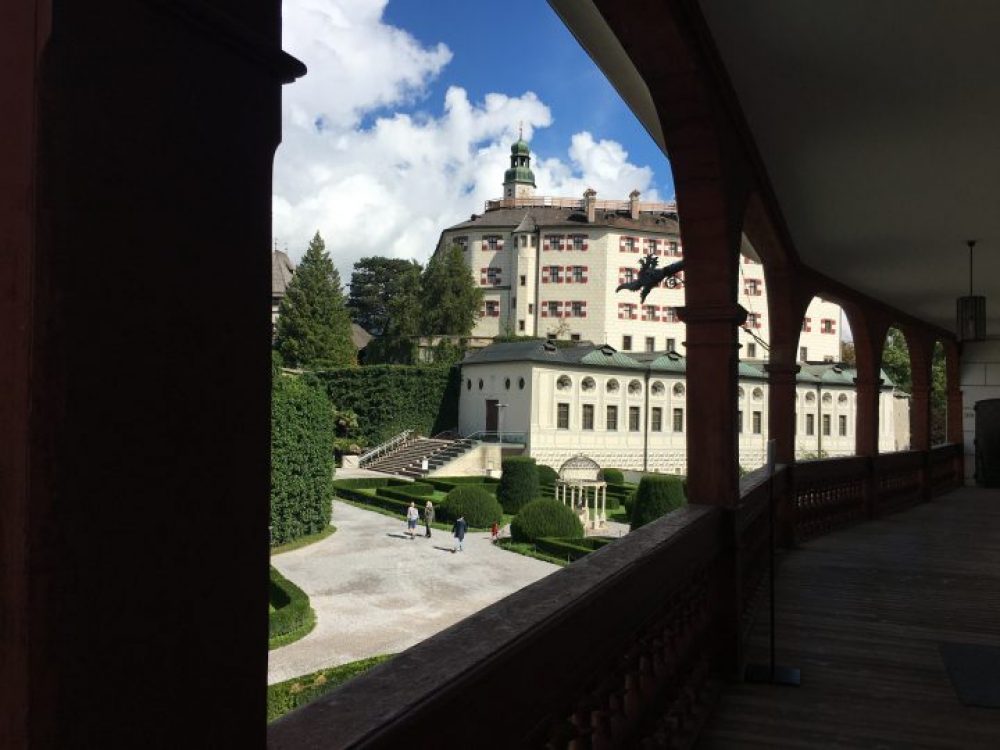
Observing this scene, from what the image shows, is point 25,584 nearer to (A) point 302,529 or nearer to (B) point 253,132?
(B) point 253,132

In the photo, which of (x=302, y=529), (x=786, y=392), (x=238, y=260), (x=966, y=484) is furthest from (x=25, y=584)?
(x=302, y=529)

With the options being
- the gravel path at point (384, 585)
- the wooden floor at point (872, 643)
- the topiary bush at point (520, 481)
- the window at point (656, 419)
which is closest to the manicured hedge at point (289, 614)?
the gravel path at point (384, 585)

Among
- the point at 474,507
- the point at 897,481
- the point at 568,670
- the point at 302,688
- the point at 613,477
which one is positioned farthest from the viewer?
the point at 613,477

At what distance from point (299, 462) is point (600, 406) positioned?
771 inches

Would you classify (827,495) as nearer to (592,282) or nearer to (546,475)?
(546,475)

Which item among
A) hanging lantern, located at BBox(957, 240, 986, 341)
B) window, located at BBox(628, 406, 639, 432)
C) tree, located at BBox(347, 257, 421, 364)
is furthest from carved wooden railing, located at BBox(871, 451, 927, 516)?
tree, located at BBox(347, 257, 421, 364)

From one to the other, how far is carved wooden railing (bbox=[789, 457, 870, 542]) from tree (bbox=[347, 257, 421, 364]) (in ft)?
133

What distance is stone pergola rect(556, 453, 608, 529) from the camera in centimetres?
2333

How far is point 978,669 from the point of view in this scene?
4621mm

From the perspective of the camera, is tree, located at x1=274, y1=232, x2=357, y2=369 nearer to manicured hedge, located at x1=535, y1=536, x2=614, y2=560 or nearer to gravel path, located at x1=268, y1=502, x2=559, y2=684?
gravel path, located at x1=268, y1=502, x2=559, y2=684

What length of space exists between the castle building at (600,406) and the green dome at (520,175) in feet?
121

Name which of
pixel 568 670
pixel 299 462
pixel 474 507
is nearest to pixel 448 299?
pixel 474 507

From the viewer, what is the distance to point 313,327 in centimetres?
4694

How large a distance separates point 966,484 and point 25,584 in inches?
762
